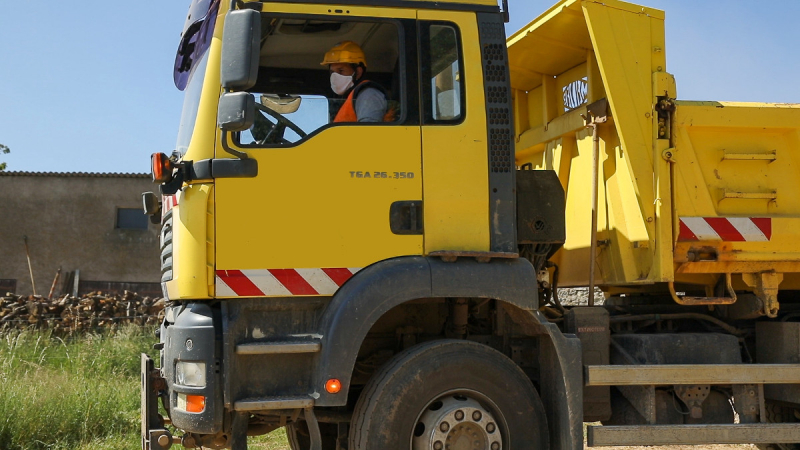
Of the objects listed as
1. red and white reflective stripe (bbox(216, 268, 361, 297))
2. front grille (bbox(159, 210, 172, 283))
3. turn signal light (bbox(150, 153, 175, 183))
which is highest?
turn signal light (bbox(150, 153, 175, 183))

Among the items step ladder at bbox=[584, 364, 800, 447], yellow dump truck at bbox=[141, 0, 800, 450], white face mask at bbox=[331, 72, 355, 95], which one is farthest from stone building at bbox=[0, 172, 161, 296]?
step ladder at bbox=[584, 364, 800, 447]

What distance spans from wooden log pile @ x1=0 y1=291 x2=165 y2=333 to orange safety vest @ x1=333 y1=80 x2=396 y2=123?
373 inches

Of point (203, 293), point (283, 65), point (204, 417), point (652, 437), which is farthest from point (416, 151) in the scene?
point (652, 437)

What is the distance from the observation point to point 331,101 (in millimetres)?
4676

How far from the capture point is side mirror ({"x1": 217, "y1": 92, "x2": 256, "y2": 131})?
4.09 metres

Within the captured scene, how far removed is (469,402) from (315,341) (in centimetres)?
95

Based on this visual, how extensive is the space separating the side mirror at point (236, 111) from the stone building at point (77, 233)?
17.6 m

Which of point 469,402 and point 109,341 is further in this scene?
point 109,341

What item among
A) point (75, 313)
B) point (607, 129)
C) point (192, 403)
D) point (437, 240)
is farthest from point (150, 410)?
point (75, 313)

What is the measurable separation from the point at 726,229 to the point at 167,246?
3.55 meters

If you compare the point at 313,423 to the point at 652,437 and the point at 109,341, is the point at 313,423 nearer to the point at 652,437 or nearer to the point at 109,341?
the point at 652,437

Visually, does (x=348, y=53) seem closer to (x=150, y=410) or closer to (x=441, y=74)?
(x=441, y=74)

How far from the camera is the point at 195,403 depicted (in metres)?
4.23

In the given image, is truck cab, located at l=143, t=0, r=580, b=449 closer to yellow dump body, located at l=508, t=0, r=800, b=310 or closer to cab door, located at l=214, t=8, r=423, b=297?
cab door, located at l=214, t=8, r=423, b=297
